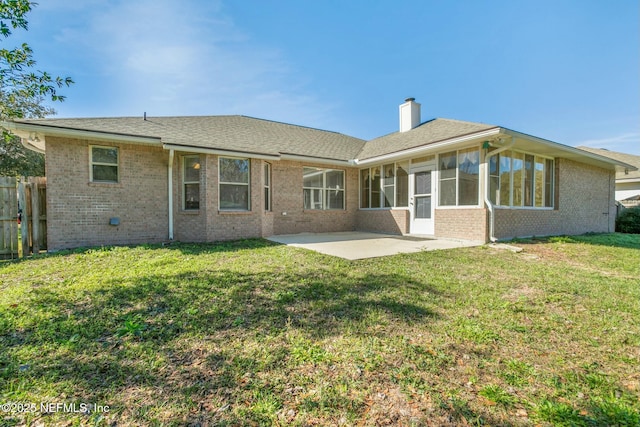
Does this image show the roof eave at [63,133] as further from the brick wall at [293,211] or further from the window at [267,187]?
the brick wall at [293,211]

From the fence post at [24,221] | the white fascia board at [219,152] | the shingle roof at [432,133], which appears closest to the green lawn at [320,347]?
the fence post at [24,221]

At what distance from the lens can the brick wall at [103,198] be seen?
753 centimetres

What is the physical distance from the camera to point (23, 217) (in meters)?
7.01

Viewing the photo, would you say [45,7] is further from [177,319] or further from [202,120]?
[177,319]

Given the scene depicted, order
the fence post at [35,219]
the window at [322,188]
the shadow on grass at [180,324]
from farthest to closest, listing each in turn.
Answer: the window at [322,188] < the fence post at [35,219] < the shadow on grass at [180,324]

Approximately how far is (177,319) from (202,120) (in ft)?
34.1

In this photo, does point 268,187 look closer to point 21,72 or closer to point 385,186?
point 385,186

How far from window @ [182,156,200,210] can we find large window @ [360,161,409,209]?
7.14m

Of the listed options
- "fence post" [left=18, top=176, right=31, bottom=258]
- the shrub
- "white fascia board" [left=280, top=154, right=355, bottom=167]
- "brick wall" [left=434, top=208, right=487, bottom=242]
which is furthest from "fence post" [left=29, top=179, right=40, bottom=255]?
the shrub

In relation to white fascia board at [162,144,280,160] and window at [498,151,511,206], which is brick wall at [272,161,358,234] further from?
window at [498,151,511,206]

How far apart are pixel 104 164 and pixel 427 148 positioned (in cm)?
997

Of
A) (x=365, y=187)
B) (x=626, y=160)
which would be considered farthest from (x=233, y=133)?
(x=626, y=160)

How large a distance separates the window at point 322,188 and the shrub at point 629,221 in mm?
14278

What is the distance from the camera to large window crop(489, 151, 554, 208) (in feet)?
29.1
